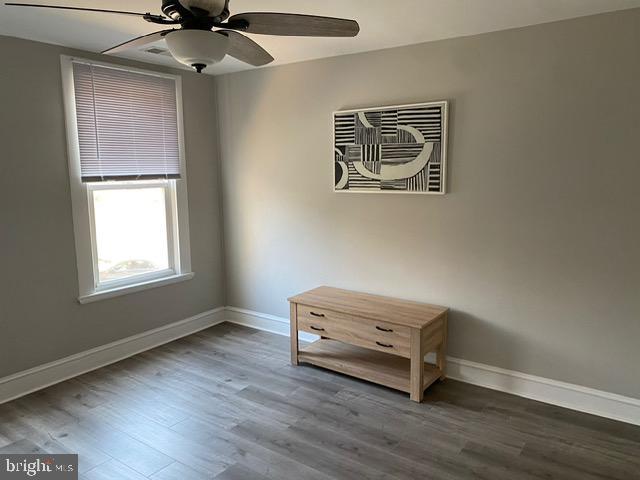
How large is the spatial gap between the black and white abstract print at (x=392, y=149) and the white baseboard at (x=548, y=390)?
49.3 inches

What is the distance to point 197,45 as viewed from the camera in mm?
1773

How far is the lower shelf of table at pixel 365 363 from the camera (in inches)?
126

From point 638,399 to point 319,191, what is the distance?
252 cm

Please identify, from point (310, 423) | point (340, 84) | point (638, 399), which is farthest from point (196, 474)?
point (340, 84)

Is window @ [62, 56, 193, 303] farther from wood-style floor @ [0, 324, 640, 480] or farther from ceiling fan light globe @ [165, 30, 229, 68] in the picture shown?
ceiling fan light globe @ [165, 30, 229, 68]

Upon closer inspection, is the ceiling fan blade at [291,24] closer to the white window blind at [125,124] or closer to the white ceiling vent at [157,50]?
the white ceiling vent at [157,50]

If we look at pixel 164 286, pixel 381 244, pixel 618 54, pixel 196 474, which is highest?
pixel 618 54

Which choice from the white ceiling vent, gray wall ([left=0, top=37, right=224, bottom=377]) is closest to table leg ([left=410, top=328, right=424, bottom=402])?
gray wall ([left=0, top=37, right=224, bottom=377])

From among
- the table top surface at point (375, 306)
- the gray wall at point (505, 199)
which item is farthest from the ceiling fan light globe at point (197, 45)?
the table top surface at point (375, 306)

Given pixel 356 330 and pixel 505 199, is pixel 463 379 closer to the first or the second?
pixel 356 330

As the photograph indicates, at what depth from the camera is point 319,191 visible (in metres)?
3.91

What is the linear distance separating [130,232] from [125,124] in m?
0.85

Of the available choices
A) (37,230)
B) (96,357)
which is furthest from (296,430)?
(37,230)

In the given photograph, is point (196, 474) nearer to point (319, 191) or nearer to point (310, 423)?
point (310, 423)
